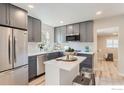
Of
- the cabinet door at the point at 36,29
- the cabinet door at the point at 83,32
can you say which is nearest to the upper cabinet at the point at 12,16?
the cabinet door at the point at 36,29

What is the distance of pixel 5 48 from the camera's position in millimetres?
2480

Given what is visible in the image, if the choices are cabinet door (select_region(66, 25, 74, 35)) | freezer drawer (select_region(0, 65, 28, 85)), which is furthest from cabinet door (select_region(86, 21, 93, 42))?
freezer drawer (select_region(0, 65, 28, 85))

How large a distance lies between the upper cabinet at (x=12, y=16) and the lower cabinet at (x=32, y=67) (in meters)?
1.10

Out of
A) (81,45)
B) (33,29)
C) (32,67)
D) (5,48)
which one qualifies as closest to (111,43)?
(81,45)

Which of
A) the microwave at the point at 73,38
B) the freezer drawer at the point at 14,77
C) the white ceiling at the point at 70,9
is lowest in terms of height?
the freezer drawer at the point at 14,77

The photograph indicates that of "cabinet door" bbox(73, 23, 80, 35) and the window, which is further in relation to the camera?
the window

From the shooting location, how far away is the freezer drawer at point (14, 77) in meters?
2.45

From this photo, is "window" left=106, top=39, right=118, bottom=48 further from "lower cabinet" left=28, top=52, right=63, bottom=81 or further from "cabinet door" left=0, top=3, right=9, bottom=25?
"cabinet door" left=0, top=3, right=9, bottom=25

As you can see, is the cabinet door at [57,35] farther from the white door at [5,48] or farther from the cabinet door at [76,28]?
the white door at [5,48]

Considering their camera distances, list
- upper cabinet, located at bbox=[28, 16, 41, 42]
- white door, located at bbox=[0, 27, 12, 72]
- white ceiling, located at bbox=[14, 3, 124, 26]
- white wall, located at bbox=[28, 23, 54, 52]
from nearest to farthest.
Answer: white door, located at bbox=[0, 27, 12, 72] < white ceiling, located at bbox=[14, 3, 124, 26] < upper cabinet, located at bbox=[28, 16, 41, 42] < white wall, located at bbox=[28, 23, 54, 52]

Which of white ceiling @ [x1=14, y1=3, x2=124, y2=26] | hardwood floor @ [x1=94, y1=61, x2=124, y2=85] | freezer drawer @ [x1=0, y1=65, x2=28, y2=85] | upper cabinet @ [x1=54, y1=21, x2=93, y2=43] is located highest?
white ceiling @ [x1=14, y1=3, x2=124, y2=26]

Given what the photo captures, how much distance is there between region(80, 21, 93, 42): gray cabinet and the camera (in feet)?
15.8

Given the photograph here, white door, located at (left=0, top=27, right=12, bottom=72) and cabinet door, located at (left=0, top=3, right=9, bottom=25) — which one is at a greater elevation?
cabinet door, located at (left=0, top=3, right=9, bottom=25)
